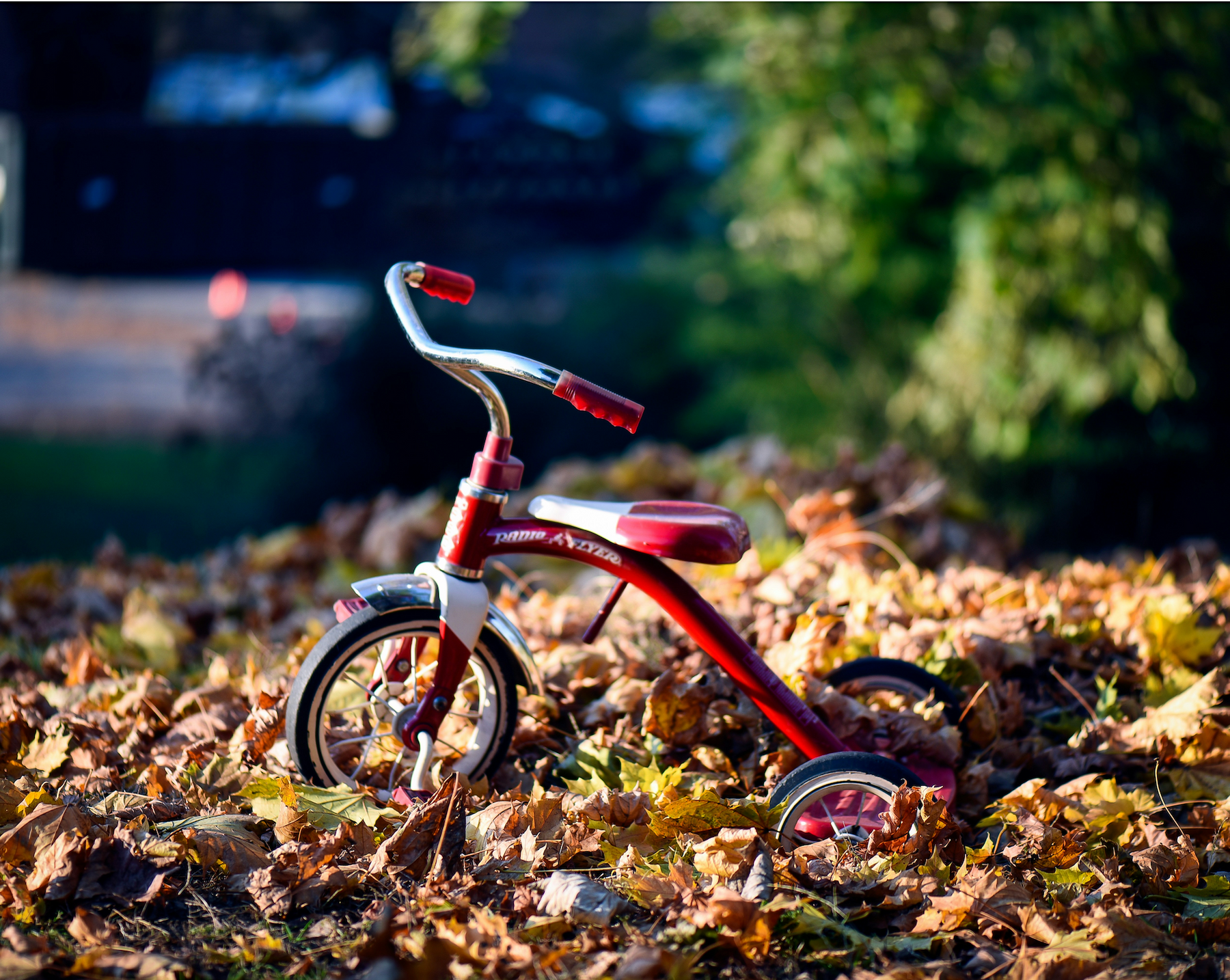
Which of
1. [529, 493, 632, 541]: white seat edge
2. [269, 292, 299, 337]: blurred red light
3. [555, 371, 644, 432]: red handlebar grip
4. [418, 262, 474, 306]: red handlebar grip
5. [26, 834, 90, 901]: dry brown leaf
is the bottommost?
[269, 292, 299, 337]: blurred red light

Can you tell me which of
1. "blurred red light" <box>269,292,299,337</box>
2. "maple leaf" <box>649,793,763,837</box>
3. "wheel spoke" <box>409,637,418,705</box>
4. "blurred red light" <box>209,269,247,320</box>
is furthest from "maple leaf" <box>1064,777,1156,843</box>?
"blurred red light" <box>209,269,247,320</box>

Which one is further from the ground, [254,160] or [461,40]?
[461,40]

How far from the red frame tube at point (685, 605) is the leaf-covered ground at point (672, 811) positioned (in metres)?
0.19

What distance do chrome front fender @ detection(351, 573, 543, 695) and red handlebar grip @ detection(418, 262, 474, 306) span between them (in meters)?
0.61

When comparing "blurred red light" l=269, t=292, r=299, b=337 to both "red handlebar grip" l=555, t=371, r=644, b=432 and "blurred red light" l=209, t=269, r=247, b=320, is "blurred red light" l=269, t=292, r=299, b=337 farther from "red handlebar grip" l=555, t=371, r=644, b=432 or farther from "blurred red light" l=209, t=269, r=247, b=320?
"red handlebar grip" l=555, t=371, r=644, b=432

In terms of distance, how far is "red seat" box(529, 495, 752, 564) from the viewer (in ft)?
7.37

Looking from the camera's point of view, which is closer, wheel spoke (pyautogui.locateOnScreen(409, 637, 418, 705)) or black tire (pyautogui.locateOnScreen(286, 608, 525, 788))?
black tire (pyautogui.locateOnScreen(286, 608, 525, 788))

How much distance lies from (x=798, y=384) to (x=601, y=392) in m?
5.92

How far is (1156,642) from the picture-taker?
2900 millimetres

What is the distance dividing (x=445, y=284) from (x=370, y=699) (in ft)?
3.05

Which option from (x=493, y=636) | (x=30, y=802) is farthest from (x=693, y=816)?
(x=30, y=802)

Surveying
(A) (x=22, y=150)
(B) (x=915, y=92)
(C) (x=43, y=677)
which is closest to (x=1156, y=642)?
(C) (x=43, y=677)

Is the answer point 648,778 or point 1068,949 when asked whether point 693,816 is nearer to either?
point 648,778

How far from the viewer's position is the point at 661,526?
88.9 inches
